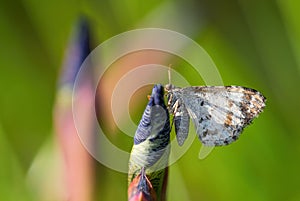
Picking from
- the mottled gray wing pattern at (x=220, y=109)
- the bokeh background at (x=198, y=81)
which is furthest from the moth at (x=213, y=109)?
the bokeh background at (x=198, y=81)

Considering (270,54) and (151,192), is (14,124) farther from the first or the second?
(151,192)

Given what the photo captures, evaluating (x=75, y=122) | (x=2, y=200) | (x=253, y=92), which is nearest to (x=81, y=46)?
(x=75, y=122)

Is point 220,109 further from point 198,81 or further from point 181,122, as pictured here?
point 198,81

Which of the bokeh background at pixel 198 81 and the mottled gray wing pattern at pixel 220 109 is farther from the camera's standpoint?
the bokeh background at pixel 198 81

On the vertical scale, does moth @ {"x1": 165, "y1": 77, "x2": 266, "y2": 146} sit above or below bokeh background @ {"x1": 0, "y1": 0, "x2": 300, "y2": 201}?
below

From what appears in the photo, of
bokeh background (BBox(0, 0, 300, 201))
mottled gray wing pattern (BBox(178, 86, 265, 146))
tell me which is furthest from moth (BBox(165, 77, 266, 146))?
bokeh background (BBox(0, 0, 300, 201))

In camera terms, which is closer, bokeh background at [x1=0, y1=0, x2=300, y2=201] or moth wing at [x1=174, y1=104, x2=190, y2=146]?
moth wing at [x1=174, y1=104, x2=190, y2=146]

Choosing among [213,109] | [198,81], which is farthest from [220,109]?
[198,81]

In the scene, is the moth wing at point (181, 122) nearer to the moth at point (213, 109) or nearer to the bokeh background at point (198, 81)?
the moth at point (213, 109)

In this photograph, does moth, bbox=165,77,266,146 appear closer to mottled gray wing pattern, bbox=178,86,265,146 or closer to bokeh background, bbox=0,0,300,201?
mottled gray wing pattern, bbox=178,86,265,146
